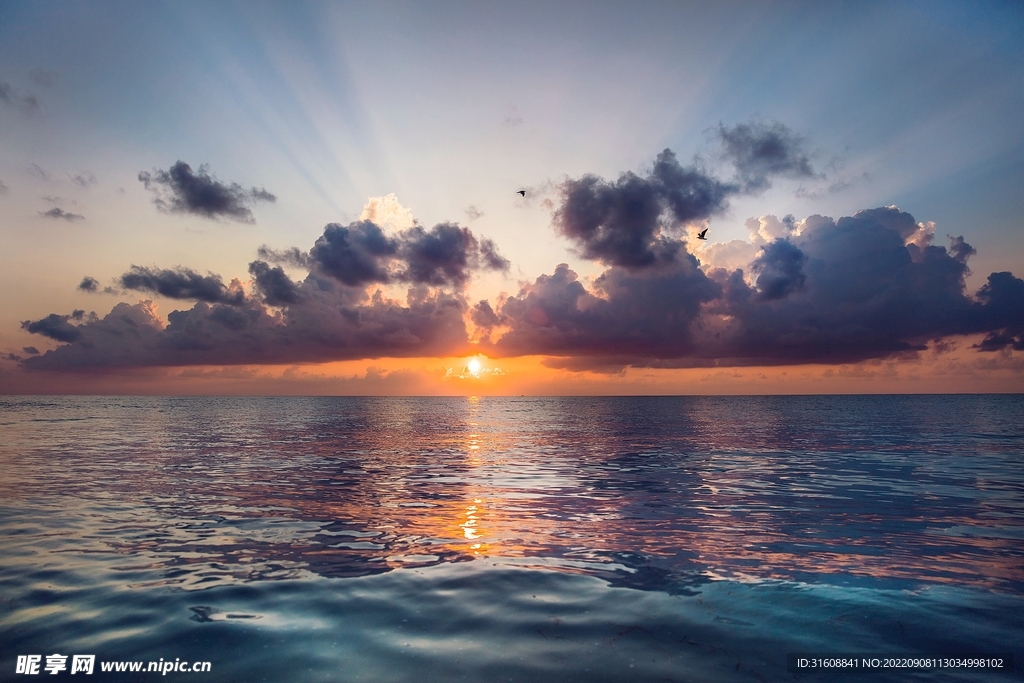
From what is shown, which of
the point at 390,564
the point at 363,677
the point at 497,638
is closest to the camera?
the point at 363,677

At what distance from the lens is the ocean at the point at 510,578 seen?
942cm

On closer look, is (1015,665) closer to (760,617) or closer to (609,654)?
(760,617)

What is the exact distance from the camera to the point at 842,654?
384 inches

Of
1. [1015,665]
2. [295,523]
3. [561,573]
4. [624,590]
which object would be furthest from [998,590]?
[295,523]

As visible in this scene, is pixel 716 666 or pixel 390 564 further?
pixel 390 564

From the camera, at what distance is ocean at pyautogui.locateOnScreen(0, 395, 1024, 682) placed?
30.9 feet

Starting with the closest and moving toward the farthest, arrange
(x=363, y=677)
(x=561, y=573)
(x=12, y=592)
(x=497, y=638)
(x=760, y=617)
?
1. (x=363, y=677)
2. (x=497, y=638)
3. (x=760, y=617)
4. (x=12, y=592)
5. (x=561, y=573)

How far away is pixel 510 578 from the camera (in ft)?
44.5

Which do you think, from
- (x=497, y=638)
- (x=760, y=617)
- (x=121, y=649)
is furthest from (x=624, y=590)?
(x=121, y=649)

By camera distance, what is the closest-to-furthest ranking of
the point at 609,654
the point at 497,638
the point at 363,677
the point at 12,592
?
the point at 363,677 → the point at 609,654 → the point at 497,638 → the point at 12,592

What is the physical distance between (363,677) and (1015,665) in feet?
36.6

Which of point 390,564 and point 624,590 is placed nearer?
point 624,590

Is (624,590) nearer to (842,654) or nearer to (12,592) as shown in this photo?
(842,654)

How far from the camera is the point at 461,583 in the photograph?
13203mm
